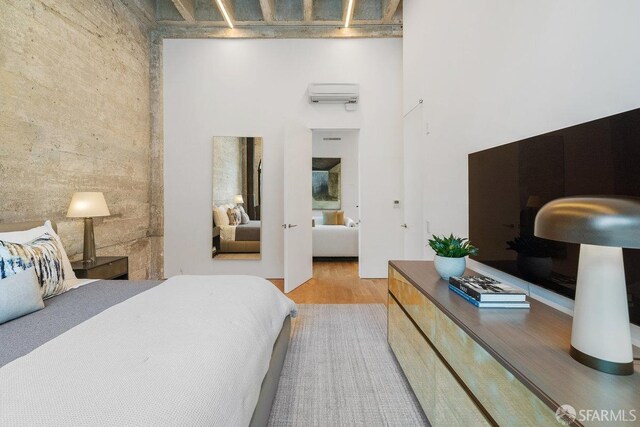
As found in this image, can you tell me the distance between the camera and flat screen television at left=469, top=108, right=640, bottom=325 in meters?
1.07

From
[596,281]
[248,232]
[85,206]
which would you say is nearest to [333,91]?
[248,232]

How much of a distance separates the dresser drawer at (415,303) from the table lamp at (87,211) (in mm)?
2727

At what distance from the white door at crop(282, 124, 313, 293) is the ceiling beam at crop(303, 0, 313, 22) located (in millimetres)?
1480

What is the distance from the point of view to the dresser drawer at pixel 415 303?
1517mm

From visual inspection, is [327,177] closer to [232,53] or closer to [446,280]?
[232,53]

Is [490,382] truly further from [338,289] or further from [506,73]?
[338,289]

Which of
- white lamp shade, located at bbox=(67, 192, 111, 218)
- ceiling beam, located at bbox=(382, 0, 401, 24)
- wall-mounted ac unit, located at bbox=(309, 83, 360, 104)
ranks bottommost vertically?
white lamp shade, located at bbox=(67, 192, 111, 218)

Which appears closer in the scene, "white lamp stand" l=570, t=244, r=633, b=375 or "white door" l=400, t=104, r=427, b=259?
"white lamp stand" l=570, t=244, r=633, b=375

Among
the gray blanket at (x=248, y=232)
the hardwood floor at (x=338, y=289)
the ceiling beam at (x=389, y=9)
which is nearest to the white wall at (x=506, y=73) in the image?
the ceiling beam at (x=389, y=9)

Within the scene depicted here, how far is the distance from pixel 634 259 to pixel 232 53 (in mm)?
4722

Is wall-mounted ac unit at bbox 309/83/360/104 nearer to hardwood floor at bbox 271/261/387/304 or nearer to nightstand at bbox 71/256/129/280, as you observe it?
hardwood floor at bbox 271/261/387/304

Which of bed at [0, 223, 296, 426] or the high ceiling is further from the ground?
the high ceiling

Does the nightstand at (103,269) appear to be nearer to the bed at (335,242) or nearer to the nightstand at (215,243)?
the nightstand at (215,243)

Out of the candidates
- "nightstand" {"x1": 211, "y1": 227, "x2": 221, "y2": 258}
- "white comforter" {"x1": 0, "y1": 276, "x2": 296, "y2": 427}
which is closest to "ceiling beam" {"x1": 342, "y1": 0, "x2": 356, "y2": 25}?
"nightstand" {"x1": 211, "y1": 227, "x2": 221, "y2": 258}
